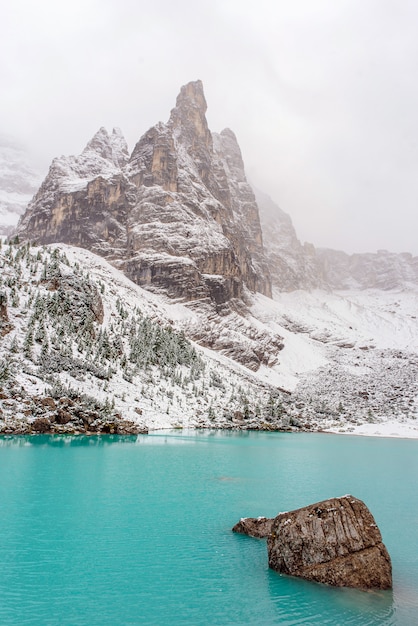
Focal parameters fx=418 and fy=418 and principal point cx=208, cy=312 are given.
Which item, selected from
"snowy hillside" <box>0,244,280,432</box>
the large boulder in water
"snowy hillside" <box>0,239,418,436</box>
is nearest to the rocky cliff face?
"snowy hillside" <box>0,239,418,436</box>

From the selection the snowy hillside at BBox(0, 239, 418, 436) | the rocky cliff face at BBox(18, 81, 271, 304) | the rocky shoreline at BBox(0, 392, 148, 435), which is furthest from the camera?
the rocky cliff face at BBox(18, 81, 271, 304)

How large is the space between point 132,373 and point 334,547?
61.7 meters

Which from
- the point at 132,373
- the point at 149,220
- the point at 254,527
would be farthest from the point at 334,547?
the point at 149,220

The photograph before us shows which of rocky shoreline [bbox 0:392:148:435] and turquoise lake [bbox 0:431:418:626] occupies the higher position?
rocky shoreline [bbox 0:392:148:435]

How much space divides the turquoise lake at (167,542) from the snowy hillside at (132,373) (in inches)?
778

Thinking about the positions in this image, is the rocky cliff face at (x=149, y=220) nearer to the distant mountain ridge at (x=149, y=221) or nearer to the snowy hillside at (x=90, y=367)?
the distant mountain ridge at (x=149, y=221)

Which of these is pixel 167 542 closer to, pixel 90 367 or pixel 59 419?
pixel 59 419

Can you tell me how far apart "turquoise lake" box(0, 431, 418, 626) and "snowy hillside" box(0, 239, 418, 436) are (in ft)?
64.9

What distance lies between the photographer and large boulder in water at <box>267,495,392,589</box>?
42.2 feet

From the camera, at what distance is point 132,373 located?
7244 centimetres

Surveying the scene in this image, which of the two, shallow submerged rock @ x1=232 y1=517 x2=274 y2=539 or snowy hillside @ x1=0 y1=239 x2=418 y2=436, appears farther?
snowy hillside @ x1=0 y1=239 x2=418 y2=436

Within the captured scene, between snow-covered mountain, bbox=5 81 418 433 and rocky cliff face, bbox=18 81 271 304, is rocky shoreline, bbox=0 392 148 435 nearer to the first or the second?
snow-covered mountain, bbox=5 81 418 433

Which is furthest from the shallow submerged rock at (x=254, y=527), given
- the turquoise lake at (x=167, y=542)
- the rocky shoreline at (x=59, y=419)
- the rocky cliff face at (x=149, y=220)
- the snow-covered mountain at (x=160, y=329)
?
the rocky cliff face at (x=149, y=220)

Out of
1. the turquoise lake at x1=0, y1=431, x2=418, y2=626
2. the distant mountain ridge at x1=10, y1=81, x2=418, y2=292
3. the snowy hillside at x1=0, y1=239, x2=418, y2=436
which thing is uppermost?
the distant mountain ridge at x1=10, y1=81, x2=418, y2=292
